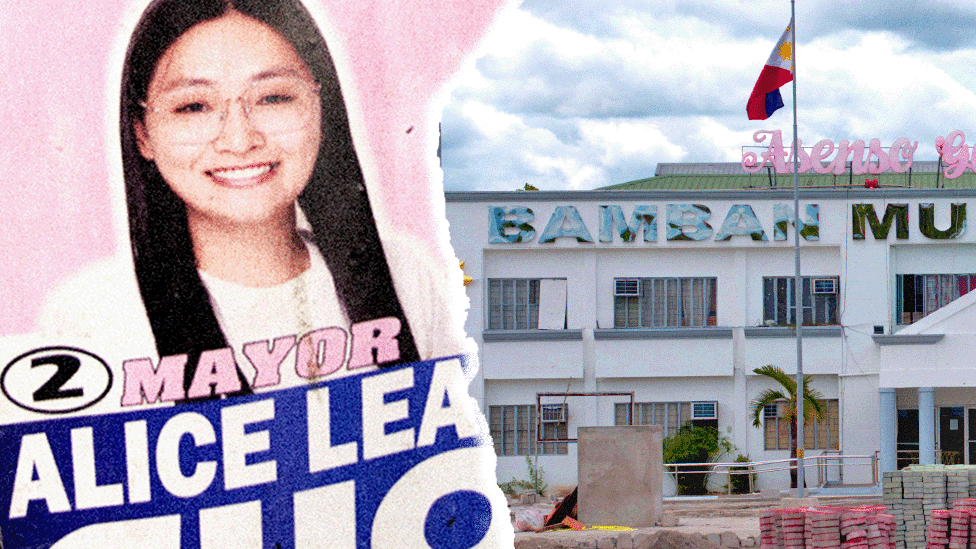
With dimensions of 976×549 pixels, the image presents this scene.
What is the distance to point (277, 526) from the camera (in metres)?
6.43

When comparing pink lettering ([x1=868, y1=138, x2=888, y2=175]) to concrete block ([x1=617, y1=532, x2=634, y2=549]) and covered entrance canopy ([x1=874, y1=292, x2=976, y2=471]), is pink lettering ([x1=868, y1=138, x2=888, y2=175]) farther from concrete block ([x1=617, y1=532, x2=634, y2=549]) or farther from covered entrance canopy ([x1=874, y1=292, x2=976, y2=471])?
concrete block ([x1=617, y1=532, x2=634, y2=549])

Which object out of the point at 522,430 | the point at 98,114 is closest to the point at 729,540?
the point at 522,430

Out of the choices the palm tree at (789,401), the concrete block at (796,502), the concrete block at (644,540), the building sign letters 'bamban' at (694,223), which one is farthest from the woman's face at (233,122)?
the palm tree at (789,401)

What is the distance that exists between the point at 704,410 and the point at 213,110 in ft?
106

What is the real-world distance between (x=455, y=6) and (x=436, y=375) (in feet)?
6.58

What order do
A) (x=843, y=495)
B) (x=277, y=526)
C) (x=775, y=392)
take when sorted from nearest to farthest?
(x=277, y=526) → (x=843, y=495) → (x=775, y=392)

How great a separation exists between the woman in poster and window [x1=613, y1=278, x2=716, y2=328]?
31719mm

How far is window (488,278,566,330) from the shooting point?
124 ft

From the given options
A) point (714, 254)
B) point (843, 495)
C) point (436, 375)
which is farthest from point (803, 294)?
point (436, 375)

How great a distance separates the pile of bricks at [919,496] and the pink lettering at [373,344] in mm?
19327

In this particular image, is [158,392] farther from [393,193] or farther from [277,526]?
[393,193]

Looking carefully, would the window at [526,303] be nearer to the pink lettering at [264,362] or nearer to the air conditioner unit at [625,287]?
the air conditioner unit at [625,287]

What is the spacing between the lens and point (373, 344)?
6.52 meters

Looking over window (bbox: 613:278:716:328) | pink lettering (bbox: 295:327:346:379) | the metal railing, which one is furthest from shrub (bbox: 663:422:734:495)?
pink lettering (bbox: 295:327:346:379)
